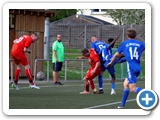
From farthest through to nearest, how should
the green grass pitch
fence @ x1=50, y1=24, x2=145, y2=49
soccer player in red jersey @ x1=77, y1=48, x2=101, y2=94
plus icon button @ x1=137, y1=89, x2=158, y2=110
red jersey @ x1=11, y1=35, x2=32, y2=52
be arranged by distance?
fence @ x1=50, y1=24, x2=145, y2=49 < red jersey @ x1=11, y1=35, x2=32, y2=52 < soccer player in red jersey @ x1=77, y1=48, x2=101, y2=94 < the green grass pitch < plus icon button @ x1=137, y1=89, x2=158, y2=110

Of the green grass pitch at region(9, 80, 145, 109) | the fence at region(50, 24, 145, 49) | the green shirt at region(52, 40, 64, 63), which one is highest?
the fence at region(50, 24, 145, 49)

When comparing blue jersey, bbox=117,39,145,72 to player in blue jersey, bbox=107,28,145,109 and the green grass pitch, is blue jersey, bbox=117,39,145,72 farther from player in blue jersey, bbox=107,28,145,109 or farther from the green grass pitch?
the green grass pitch

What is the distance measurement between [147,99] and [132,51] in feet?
6.96

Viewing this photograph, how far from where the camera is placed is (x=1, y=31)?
29.7 ft

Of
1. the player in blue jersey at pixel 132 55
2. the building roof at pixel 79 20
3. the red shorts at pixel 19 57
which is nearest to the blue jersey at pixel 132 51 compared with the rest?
the player in blue jersey at pixel 132 55

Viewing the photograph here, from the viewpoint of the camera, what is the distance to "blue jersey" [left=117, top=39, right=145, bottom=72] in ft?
34.4

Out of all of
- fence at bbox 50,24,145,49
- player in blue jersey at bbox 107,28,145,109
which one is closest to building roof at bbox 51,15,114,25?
fence at bbox 50,24,145,49

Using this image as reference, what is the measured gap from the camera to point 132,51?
1053 cm

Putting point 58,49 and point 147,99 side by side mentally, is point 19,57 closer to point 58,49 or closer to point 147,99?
point 58,49

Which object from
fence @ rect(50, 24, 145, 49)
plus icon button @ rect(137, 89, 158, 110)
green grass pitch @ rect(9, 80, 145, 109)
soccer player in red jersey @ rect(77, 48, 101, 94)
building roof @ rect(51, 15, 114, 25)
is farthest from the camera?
building roof @ rect(51, 15, 114, 25)

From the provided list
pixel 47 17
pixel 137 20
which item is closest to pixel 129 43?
pixel 47 17

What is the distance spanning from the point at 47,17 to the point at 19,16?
2.26 metres

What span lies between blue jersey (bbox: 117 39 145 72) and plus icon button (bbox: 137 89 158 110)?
200cm
